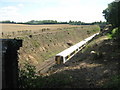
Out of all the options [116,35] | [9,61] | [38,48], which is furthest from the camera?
[38,48]

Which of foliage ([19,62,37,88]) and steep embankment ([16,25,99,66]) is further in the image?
steep embankment ([16,25,99,66])

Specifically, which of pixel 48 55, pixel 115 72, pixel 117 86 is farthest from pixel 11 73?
pixel 48 55

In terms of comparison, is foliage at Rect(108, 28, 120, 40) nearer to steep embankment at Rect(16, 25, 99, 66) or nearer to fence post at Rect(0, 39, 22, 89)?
steep embankment at Rect(16, 25, 99, 66)

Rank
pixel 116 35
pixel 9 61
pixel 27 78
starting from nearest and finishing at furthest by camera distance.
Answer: pixel 9 61 → pixel 27 78 → pixel 116 35

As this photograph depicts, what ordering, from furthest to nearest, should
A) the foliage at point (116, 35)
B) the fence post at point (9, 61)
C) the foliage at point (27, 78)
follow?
the foliage at point (116, 35) → the foliage at point (27, 78) → the fence post at point (9, 61)

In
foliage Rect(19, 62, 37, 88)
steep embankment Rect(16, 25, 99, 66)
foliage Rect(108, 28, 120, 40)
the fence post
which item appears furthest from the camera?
steep embankment Rect(16, 25, 99, 66)

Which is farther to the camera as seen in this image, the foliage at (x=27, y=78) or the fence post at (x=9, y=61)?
the foliage at (x=27, y=78)

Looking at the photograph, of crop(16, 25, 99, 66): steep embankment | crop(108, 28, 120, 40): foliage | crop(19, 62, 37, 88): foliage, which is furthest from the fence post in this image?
crop(16, 25, 99, 66): steep embankment

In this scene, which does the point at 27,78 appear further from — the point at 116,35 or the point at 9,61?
the point at 116,35

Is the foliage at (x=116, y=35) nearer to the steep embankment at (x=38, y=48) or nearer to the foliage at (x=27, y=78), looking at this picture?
the steep embankment at (x=38, y=48)

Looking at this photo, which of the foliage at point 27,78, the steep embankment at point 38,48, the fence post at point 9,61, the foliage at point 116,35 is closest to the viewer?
the fence post at point 9,61

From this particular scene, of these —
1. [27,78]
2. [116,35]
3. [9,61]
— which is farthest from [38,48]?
[9,61]

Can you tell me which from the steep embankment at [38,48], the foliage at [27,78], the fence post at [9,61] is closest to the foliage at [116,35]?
the steep embankment at [38,48]

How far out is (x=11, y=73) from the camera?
442 inches
